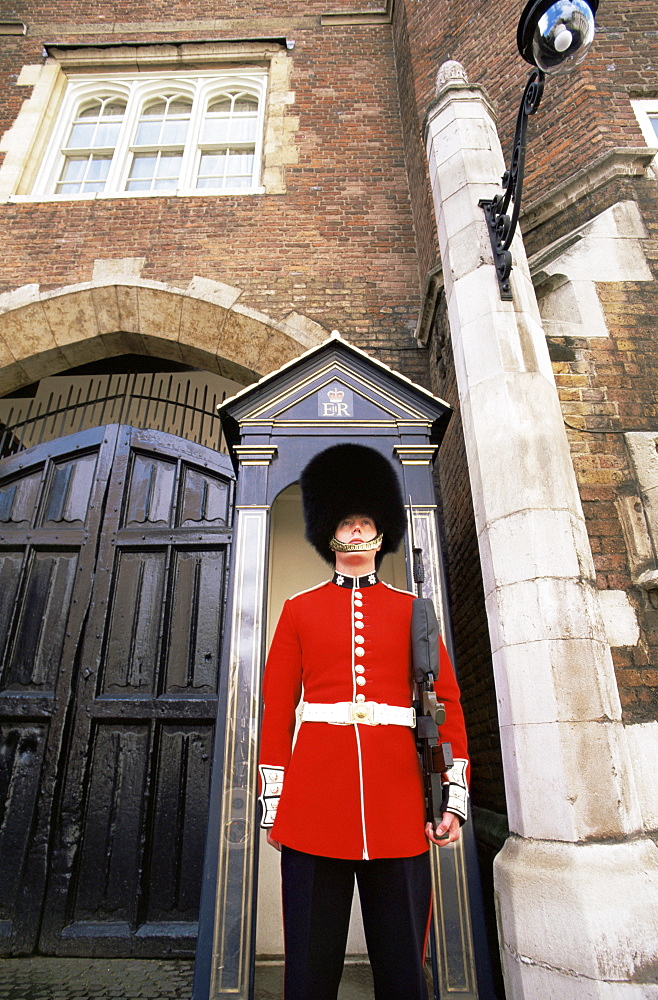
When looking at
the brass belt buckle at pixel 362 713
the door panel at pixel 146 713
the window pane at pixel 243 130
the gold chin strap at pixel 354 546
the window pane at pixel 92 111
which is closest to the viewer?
the brass belt buckle at pixel 362 713

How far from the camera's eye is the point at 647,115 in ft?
15.7

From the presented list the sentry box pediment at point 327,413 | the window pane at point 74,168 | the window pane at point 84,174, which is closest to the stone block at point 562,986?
the sentry box pediment at point 327,413

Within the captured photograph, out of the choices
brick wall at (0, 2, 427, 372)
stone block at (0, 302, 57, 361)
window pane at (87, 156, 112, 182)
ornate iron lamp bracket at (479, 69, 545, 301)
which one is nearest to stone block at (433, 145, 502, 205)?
ornate iron lamp bracket at (479, 69, 545, 301)

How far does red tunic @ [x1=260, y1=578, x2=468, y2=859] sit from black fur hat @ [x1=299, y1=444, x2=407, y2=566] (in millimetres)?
329

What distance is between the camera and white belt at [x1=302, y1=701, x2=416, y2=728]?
82.0 inches

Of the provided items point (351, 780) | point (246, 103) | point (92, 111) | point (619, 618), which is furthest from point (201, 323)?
point (351, 780)

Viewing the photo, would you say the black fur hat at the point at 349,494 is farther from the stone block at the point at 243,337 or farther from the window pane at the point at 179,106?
the window pane at the point at 179,106

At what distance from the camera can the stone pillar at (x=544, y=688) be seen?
6.98 ft

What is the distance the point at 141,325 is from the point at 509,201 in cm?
409

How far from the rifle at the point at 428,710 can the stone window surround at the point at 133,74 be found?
5898 mm

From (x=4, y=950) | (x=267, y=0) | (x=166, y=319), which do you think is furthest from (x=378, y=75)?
(x=4, y=950)

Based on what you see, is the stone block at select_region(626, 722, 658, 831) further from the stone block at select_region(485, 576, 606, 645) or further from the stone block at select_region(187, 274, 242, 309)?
the stone block at select_region(187, 274, 242, 309)

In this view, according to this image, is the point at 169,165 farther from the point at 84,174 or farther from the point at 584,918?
the point at 584,918

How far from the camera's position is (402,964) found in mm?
1878
